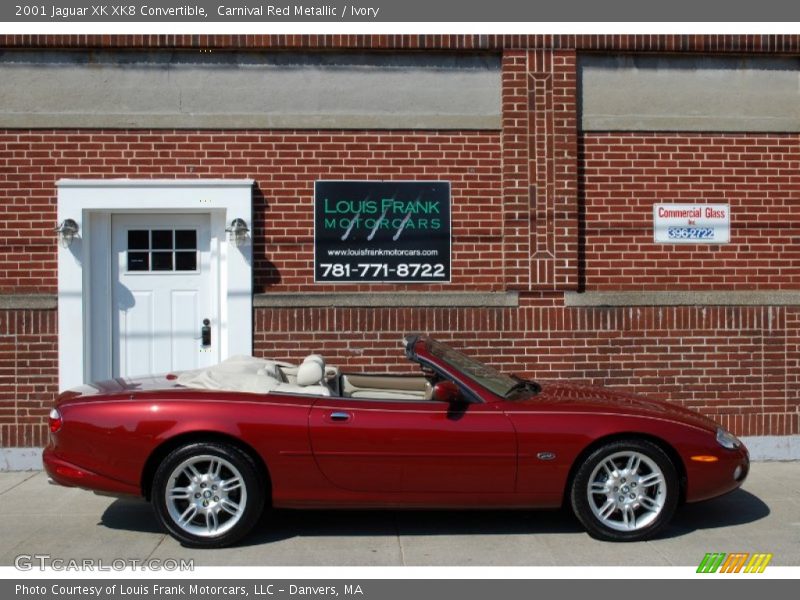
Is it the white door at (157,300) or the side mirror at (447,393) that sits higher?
the white door at (157,300)

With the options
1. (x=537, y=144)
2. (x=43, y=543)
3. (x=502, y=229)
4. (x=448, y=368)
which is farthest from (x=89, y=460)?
(x=537, y=144)

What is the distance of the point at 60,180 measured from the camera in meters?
8.23

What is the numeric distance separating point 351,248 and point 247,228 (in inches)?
38.9

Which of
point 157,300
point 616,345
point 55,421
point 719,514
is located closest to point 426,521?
point 719,514

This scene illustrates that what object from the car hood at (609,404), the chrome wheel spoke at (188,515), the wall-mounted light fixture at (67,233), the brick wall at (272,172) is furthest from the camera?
the brick wall at (272,172)

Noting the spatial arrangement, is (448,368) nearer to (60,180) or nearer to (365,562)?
(365,562)

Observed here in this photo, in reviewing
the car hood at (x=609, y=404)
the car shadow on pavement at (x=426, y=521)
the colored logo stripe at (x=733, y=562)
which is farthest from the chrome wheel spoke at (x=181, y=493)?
the colored logo stripe at (x=733, y=562)

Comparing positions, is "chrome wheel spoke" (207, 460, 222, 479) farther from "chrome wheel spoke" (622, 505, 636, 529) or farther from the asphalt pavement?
"chrome wheel spoke" (622, 505, 636, 529)

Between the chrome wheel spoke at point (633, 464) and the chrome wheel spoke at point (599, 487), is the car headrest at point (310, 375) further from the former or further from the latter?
the chrome wheel spoke at point (633, 464)

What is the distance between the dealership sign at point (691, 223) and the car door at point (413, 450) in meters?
3.74

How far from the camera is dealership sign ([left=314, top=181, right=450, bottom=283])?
27.6ft

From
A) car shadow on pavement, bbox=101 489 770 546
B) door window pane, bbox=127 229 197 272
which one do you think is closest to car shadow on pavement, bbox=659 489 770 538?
car shadow on pavement, bbox=101 489 770 546

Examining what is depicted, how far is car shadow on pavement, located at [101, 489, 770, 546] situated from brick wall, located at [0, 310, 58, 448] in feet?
6.11

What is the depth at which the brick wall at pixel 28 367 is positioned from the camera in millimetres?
8164
